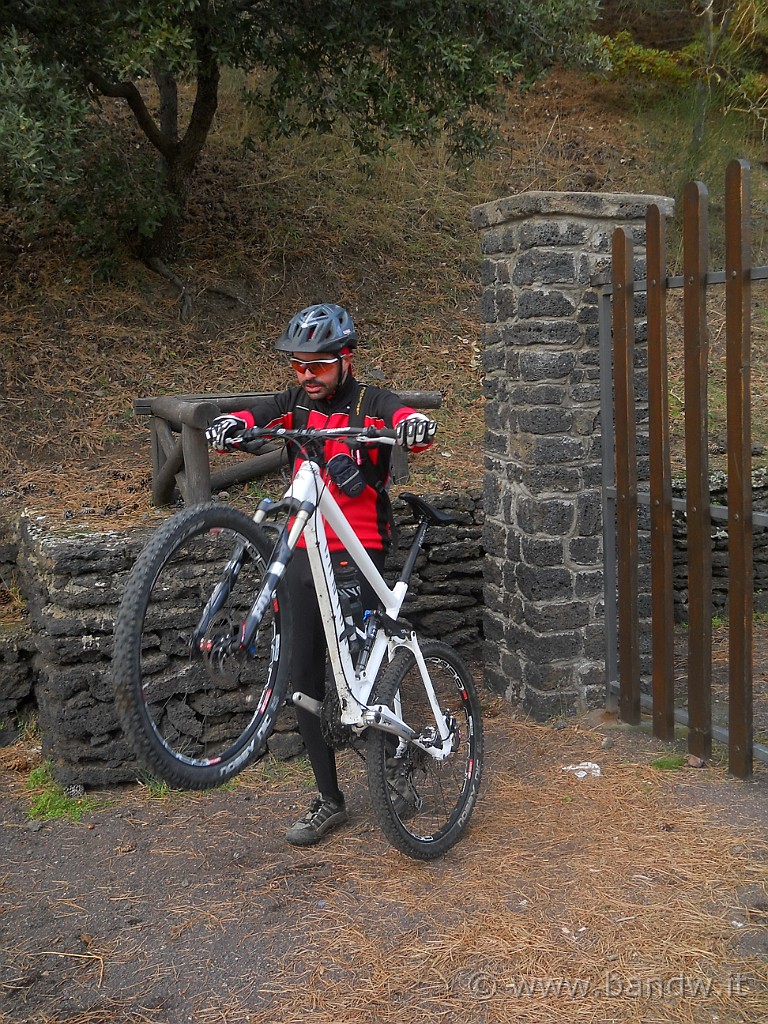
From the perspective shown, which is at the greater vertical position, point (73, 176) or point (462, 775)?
point (73, 176)

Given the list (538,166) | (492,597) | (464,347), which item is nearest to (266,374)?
(464,347)

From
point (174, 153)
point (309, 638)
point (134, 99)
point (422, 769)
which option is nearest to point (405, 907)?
point (422, 769)

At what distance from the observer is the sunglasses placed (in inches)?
134

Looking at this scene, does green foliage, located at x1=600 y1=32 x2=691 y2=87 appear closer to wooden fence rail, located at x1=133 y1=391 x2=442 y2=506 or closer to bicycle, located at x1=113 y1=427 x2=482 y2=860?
wooden fence rail, located at x1=133 y1=391 x2=442 y2=506

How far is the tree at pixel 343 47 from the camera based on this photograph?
6.62 meters

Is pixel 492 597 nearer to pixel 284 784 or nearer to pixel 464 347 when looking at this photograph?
pixel 284 784

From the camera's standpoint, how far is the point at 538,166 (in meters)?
11.4

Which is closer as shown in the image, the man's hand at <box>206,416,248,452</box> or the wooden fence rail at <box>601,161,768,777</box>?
the man's hand at <box>206,416,248,452</box>

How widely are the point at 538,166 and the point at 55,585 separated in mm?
8912

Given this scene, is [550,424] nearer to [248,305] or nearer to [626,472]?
[626,472]

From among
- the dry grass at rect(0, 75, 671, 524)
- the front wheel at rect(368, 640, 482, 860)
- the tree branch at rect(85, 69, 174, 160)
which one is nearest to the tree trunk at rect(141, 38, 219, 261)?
the tree branch at rect(85, 69, 174, 160)

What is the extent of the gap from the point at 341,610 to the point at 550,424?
1828 mm

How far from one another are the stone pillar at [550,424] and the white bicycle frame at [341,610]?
130 centimetres

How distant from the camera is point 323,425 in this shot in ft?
11.6
